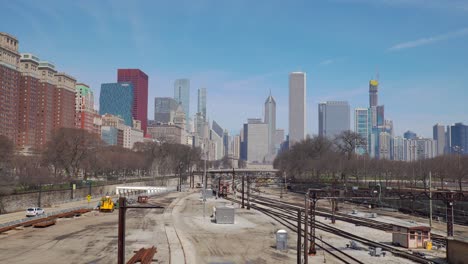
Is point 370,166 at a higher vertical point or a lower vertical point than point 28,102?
lower

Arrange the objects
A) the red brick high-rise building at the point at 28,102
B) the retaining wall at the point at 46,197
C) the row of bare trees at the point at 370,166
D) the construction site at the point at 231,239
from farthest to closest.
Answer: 1. the red brick high-rise building at the point at 28,102
2. the row of bare trees at the point at 370,166
3. the retaining wall at the point at 46,197
4. the construction site at the point at 231,239

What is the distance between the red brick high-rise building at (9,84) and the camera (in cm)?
16346

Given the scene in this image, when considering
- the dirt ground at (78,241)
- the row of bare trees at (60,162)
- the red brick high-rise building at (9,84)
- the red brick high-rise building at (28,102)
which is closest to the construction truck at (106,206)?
the dirt ground at (78,241)

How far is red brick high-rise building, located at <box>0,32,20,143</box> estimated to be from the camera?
536 feet

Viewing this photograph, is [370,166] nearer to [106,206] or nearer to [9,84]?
[106,206]

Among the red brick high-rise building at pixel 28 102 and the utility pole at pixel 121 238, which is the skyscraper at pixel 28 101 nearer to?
the red brick high-rise building at pixel 28 102

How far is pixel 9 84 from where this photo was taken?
17175 centimetres

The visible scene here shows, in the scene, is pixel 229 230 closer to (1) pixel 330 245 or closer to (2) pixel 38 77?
(1) pixel 330 245

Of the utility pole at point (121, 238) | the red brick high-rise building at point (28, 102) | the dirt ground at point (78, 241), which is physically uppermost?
the red brick high-rise building at point (28, 102)

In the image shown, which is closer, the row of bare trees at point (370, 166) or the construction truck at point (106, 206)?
the construction truck at point (106, 206)

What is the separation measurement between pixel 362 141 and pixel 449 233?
106 m

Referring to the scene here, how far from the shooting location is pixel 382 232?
53.3m

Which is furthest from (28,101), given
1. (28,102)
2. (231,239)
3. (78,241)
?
(231,239)

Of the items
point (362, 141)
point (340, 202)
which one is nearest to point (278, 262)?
point (340, 202)
